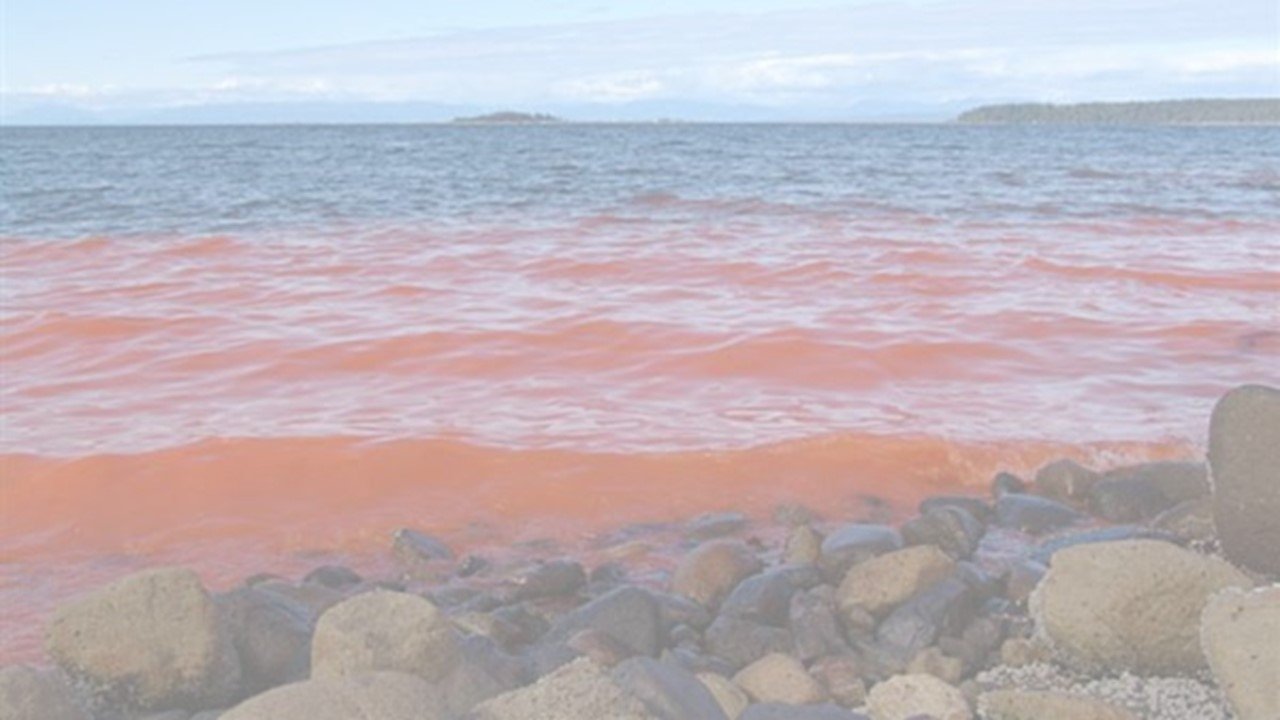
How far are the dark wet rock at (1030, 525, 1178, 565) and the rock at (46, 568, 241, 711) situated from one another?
128 inches

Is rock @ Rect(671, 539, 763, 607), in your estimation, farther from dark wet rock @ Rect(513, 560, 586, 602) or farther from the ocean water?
the ocean water

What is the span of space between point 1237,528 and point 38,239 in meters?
18.3

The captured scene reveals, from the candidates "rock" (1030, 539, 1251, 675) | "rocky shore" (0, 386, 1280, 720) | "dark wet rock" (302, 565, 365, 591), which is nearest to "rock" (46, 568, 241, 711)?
"rocky shore" (0, 386, 1280, 720)

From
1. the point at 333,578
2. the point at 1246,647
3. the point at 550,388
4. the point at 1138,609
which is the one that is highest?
the point at 1246,647

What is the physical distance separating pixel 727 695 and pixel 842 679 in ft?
1.81

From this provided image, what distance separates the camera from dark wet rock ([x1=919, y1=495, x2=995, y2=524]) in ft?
21.2

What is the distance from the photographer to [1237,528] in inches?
207

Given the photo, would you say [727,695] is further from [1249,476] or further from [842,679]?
[1249,476]

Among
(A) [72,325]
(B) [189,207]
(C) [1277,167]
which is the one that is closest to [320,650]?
(A) [72,325]

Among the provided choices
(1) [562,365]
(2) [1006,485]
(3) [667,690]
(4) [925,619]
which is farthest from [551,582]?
(1) [562,365]

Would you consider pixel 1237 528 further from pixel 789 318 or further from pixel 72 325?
pixel 72 325

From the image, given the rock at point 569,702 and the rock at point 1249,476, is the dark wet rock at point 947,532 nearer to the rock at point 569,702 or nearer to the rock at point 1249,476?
the rock at point 1249,476

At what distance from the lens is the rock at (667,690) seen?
3.92 m

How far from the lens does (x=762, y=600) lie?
5.21 m
